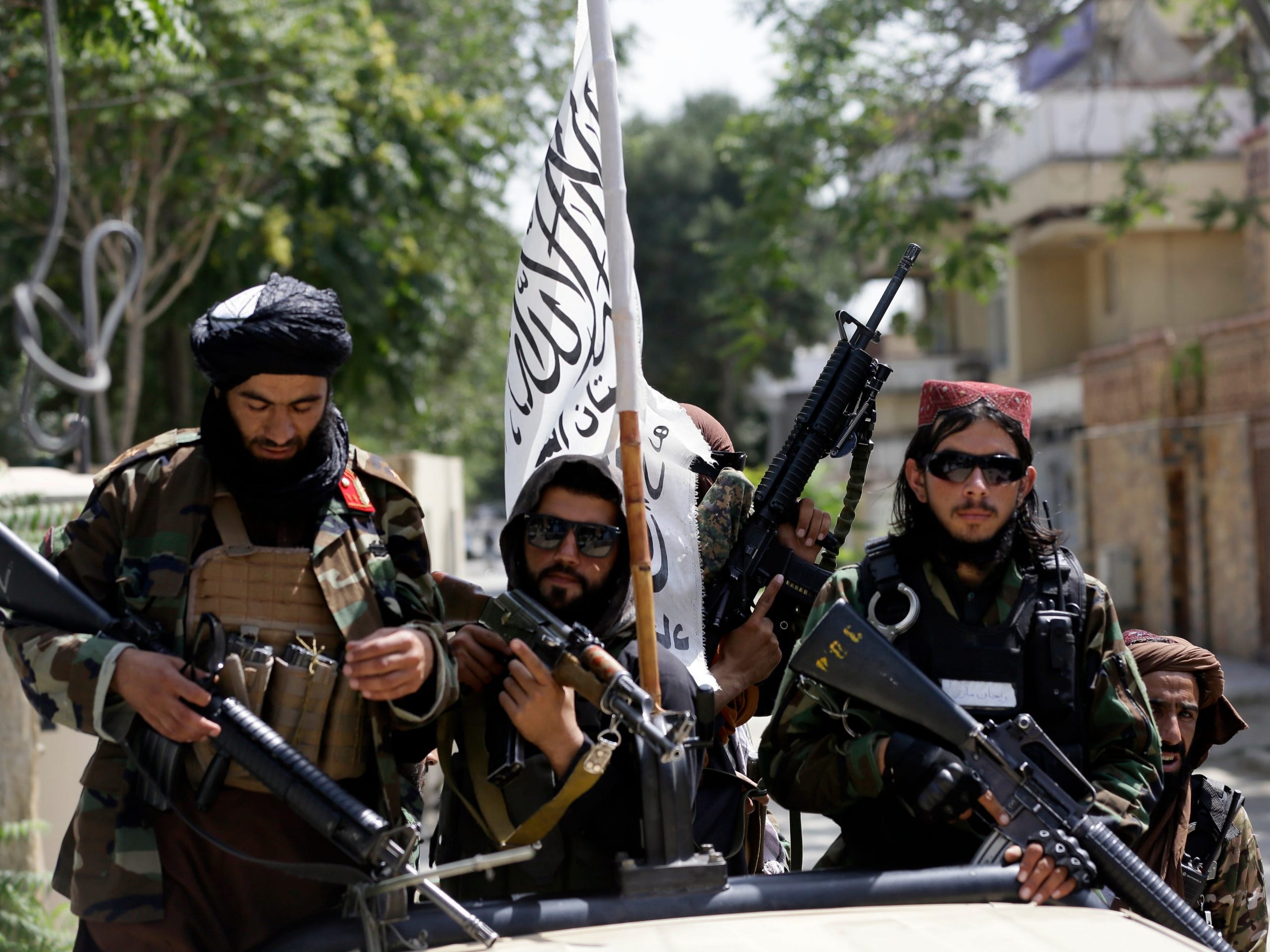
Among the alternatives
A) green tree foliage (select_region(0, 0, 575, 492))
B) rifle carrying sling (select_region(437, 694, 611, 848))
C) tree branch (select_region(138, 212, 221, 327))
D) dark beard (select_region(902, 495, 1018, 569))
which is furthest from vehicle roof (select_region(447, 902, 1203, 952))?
tree branch (select_region(138, 212, 221, 327))

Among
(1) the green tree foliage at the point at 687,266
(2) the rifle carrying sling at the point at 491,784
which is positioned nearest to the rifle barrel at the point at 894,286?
(2) the rifle carrying sling at the point at 491,784

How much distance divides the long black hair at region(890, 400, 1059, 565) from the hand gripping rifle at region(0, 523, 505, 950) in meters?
1.28

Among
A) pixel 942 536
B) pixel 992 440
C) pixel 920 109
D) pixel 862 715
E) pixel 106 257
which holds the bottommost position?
pixel 862 715

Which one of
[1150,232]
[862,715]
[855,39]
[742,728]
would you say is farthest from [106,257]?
[1150,232]

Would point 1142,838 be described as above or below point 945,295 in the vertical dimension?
below

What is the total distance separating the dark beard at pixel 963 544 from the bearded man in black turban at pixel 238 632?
101 centimetres

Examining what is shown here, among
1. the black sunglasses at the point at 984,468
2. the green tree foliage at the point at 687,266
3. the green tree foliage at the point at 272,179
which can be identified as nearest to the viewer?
the black sunglasses at the point at 984,468

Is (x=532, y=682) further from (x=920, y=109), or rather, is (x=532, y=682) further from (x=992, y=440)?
(x=920, y=109)

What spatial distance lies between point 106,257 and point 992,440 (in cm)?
1235

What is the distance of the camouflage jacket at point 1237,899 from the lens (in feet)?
10.7

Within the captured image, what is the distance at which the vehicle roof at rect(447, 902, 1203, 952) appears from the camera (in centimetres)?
198

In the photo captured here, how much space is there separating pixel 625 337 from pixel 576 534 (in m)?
0.37

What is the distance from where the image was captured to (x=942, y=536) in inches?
114

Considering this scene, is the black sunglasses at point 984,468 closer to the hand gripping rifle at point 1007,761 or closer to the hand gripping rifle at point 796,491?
the hand gripping rifle at point 1007,761
